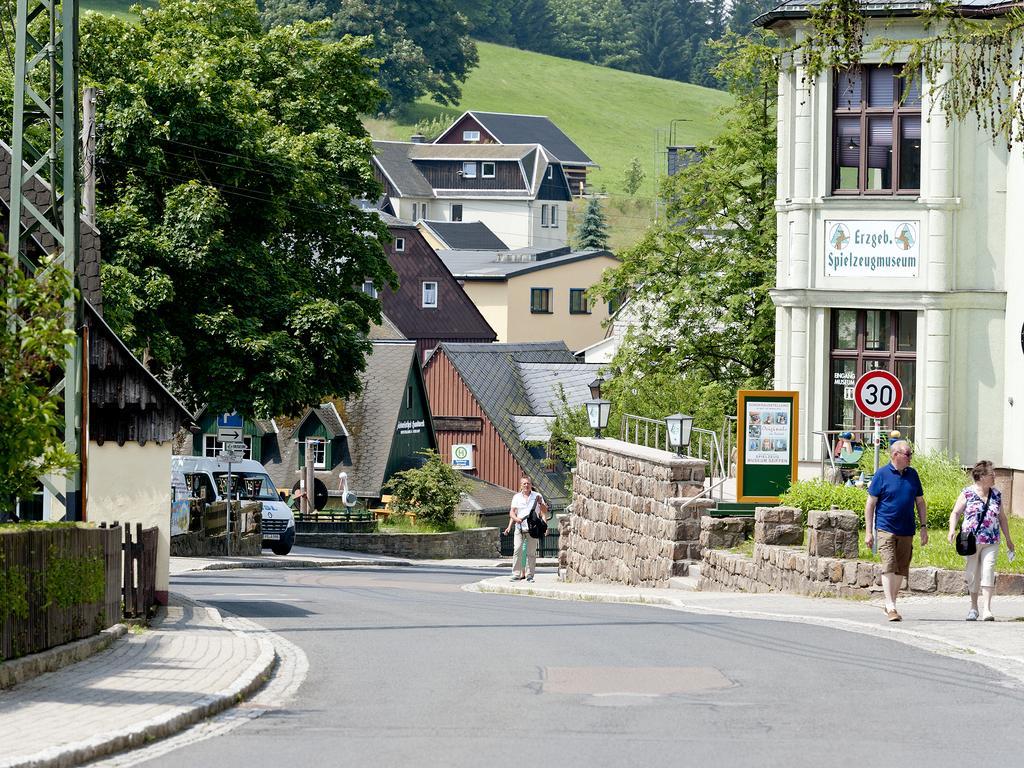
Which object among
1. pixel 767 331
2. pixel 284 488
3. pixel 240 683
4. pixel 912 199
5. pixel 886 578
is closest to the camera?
pixel 240 683

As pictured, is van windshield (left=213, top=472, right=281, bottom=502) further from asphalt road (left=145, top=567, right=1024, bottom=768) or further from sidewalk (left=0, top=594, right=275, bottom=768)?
sidewalk (left=0, top=594, right=275, bottom=768)

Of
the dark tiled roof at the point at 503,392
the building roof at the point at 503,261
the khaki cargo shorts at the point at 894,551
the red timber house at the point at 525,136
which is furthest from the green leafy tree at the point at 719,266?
the red timber house at the point at 525,136

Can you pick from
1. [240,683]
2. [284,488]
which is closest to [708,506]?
[240,683]

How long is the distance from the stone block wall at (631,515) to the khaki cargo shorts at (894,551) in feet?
26.2

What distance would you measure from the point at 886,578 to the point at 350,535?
117 ft

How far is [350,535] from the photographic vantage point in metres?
51.6

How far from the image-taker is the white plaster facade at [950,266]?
2692cm

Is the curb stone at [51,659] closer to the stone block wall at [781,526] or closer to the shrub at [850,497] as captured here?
the stone block wall at [781,526]

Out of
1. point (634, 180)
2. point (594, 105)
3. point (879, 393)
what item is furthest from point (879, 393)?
point (594, 105)

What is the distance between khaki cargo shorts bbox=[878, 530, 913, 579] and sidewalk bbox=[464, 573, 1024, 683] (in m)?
0.51

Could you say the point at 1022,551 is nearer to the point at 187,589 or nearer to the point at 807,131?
the point at 807,131

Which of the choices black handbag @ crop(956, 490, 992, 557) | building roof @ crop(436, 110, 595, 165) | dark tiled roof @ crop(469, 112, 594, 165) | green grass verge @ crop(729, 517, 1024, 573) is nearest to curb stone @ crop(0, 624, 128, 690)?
black handbag @ crop(956, 490, 992, 557)

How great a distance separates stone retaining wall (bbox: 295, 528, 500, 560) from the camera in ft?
169

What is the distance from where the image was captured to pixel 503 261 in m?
102
